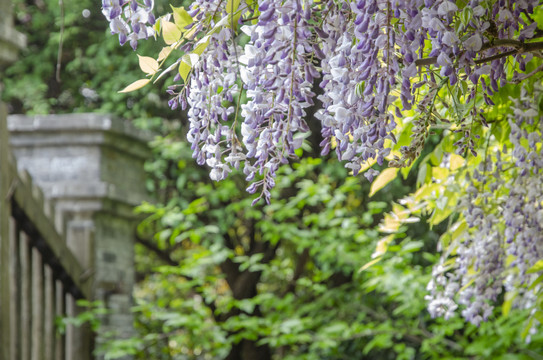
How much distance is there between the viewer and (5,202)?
2.76 m

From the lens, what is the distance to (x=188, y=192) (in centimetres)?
500

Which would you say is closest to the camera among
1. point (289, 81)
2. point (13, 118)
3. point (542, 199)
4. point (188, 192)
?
point (289, 81)

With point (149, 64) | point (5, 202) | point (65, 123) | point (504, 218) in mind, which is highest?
point (65, 123)

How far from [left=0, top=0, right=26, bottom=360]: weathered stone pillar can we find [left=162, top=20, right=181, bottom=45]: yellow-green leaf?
1.70 metres

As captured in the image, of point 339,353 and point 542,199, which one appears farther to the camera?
point 339,353

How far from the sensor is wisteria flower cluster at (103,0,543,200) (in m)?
1.02

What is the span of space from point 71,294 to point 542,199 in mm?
2305

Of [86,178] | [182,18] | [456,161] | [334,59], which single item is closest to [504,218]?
[456,161]

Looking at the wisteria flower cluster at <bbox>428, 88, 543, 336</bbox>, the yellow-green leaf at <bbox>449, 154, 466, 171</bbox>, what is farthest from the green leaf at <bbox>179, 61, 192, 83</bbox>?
the yellow-green leaf at <bbox>449, 154, 466, 171</bbox>

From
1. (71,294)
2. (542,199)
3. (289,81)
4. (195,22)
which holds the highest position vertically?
(195,22)

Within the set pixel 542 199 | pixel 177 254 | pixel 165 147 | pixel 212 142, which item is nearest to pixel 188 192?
pixel 165 147

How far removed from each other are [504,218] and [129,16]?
1.16 metres

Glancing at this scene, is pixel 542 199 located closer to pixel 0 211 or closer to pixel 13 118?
pixel 0 211

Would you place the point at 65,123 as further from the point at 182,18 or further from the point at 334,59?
the point at 334,59
